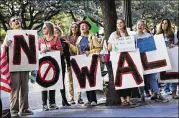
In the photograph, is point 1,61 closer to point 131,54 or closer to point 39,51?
point 39,51

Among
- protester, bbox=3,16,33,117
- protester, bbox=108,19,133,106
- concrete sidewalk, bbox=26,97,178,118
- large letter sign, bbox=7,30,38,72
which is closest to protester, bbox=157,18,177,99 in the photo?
concrete sidewalk, bbox=26,97,178,118

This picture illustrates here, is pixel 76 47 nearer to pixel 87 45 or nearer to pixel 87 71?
pixel 87 45

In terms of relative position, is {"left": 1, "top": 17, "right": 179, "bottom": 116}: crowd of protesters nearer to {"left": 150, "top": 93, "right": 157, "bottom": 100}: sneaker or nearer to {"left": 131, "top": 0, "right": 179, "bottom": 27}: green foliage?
{"left": 150, "top": 93, "right": 157, "bottom": 100}: sneaker

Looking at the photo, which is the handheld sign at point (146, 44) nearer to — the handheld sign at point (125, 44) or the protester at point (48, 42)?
the handheld sign at point (125, 44)

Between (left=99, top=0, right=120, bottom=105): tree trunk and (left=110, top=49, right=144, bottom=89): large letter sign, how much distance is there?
0.37 m

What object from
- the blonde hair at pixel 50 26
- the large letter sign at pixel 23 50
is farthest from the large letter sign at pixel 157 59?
the large letter sign at pixel 23 50

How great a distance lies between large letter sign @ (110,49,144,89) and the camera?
898 centimetres

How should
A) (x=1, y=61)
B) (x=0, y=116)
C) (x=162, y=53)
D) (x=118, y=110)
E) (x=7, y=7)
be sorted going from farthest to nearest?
(x=7, y=7), (x=162, y=53), (x=118, y=110), (x=1, y=61), (x=0, y=116)

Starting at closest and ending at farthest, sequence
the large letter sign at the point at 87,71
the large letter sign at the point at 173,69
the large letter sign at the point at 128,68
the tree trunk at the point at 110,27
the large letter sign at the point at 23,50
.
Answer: the large letter sign at the point at 23,50
the large letter sign at the point at 128,68
the large letter sign at the point at 173,69
the large letter sign at the point at 87,71
the tree trunk at the point at 110,27

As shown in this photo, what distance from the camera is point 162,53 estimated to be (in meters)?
9.09

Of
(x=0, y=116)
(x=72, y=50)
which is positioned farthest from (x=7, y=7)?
(x=0, y=116)

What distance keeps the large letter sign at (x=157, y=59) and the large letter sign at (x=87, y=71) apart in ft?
3.06

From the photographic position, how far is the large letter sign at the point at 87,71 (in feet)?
30.3

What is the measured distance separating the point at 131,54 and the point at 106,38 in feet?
2.59
